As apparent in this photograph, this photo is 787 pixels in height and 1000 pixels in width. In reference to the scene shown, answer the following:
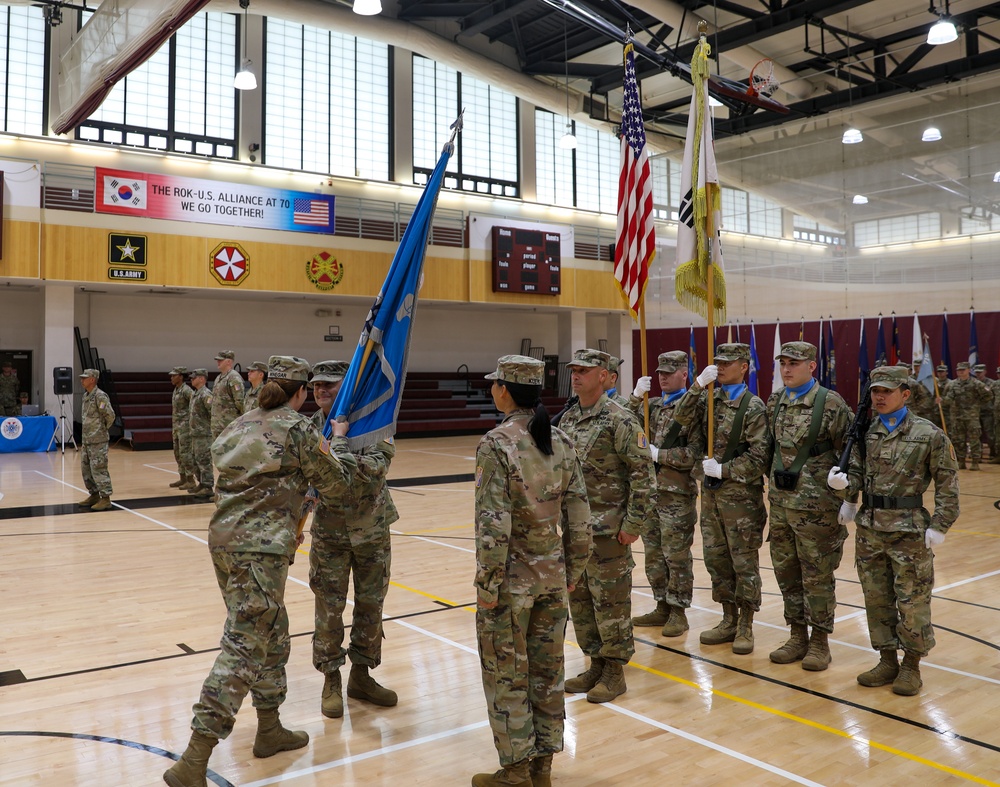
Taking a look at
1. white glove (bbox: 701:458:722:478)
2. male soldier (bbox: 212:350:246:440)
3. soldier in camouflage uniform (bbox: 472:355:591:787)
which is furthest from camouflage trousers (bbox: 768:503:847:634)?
male soldier (bbox: 212:350:246:440)

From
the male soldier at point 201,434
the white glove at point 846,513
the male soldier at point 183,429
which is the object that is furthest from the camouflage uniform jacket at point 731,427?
the male soldier at point 183,429

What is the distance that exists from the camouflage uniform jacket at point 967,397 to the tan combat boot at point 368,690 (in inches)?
547

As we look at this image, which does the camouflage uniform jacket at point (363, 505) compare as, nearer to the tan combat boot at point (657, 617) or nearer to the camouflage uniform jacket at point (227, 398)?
the tan combat boot at point (657, 617)

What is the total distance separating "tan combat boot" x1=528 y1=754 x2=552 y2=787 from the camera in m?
3.10

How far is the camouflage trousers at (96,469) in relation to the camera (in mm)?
9750

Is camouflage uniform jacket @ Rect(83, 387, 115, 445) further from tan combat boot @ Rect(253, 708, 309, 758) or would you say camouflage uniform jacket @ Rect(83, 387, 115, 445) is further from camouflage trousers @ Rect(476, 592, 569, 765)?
camouflage trousers @ Rect(476, 592, 569, 765)

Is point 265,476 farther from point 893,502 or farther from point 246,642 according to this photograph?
point 893,502

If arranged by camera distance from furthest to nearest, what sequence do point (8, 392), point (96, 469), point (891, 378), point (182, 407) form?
point (8, 392) → point (182, 407) → point (96, 469) → point (891, 378)

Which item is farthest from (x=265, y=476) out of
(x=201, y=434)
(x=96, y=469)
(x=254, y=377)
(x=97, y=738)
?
(x=201, y=434)

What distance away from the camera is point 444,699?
4059 mm

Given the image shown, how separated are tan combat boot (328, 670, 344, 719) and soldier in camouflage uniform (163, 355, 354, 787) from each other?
1.04 ft

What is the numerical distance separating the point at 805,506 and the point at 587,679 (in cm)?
154

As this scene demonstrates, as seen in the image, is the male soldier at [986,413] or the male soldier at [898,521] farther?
the male soldier at [986,413]

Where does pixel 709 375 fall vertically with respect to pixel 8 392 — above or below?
above
